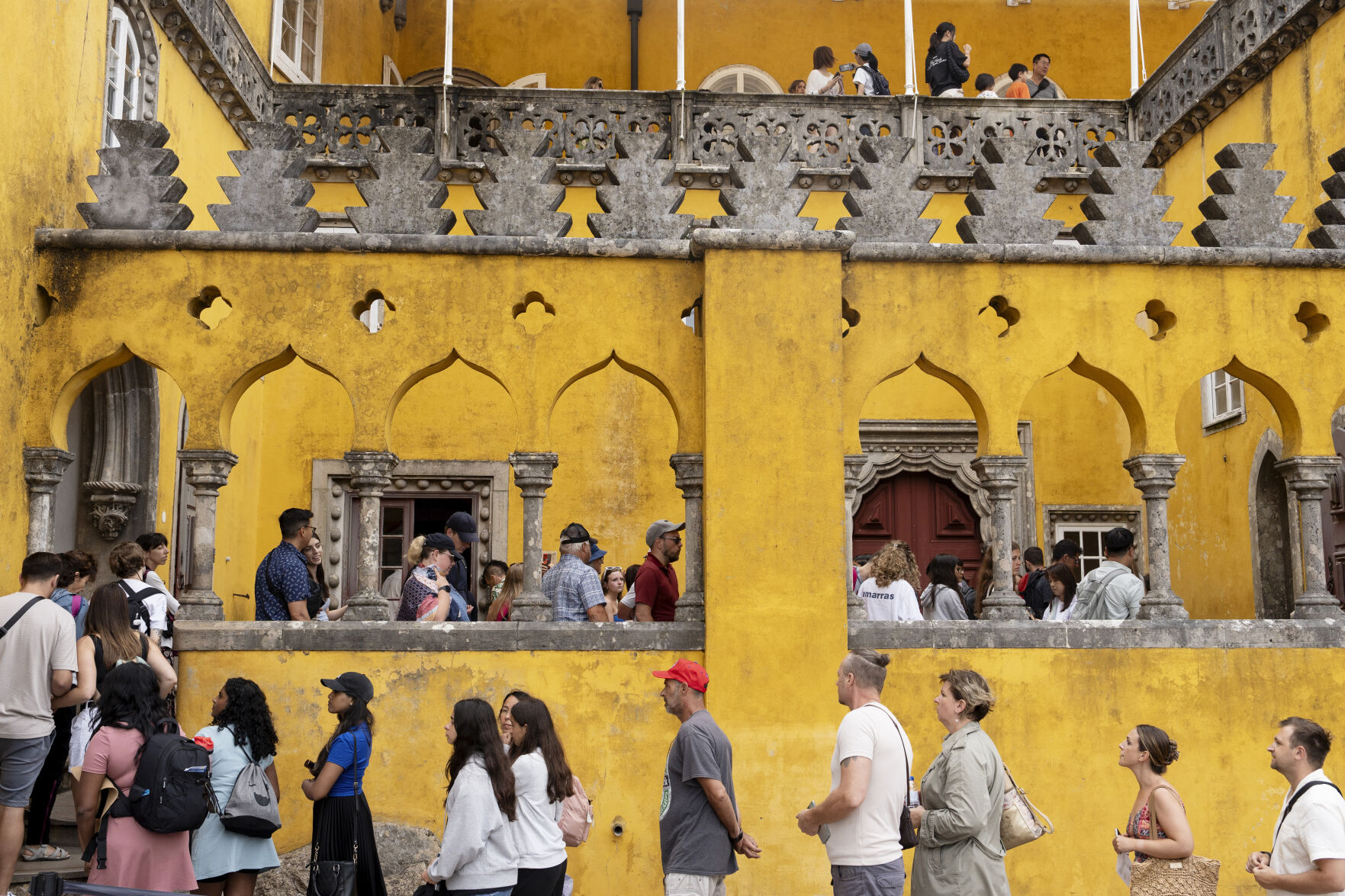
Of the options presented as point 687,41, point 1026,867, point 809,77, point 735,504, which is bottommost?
point 1026,867

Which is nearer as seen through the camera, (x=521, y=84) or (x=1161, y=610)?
(x=1161, y=610)

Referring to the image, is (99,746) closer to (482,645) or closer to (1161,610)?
(482,645)

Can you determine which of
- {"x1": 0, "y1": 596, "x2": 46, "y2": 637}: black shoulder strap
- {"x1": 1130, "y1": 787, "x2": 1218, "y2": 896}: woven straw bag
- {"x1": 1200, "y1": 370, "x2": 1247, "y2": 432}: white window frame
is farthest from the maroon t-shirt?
{"x1": 1200, "y1": 370, "x2": 1247, "y2": 432}: white window frame

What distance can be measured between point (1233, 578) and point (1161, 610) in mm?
6029

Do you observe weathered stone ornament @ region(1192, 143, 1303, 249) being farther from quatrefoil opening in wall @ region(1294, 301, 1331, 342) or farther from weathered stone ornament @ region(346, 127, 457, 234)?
weathered stone ornament @ region(346, 127, 457, 234)

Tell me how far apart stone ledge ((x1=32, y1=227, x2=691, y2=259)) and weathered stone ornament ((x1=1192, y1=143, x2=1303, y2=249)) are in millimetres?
3080

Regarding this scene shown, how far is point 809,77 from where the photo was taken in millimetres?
Result: 14781

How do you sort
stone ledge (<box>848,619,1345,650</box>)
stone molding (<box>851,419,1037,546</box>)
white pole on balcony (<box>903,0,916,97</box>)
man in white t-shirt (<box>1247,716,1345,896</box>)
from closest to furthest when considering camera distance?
man in white t-shirt (<box>1247,716,1345,896</box>), stone ledge (<box>848,619,1345,650</box>), white pole on balcony (<box>903,0,916,97</box>), stone molding (<box>851,419,1037,546</box>)

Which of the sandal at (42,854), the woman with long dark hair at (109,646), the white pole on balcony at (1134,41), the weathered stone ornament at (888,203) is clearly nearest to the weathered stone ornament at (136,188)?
the woman with long dark hair at (109,646)

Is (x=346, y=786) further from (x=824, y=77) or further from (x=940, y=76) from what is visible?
(x=940, y=76)

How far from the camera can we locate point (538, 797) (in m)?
4.73

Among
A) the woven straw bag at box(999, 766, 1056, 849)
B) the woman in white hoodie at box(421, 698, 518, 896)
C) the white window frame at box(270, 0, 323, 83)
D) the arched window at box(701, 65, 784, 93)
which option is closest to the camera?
the woman in white hoodie at box(421, 698, 518, 896)

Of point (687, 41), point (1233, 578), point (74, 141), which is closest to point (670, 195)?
point (74, 141)

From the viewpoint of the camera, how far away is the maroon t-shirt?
25.2 feet
